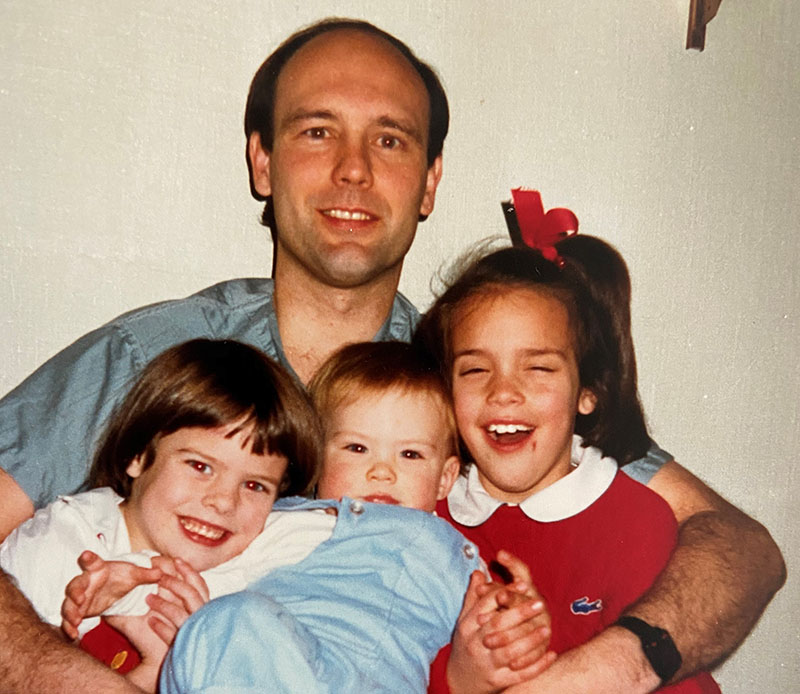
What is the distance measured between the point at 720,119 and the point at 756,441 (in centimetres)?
64

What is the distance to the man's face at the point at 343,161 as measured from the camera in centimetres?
170

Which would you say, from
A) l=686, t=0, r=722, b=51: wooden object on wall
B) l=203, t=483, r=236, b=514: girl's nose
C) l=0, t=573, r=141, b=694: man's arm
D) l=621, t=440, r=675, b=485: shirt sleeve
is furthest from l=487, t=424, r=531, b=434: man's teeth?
l=686, t=0, r=722, b=51: wooden object on wall

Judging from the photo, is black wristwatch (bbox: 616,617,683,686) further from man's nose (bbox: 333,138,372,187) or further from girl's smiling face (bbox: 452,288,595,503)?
man's nose (bbox: 333,138,372,187)

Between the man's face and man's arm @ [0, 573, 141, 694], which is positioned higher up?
the man's face

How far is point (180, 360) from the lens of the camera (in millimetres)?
1611

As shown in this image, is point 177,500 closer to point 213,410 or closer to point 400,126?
point 213,410

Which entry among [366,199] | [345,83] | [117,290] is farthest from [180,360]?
[345,83]

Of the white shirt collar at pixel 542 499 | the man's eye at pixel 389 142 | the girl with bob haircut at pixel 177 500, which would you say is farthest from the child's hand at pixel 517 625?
the man's eye at pixel 389 142

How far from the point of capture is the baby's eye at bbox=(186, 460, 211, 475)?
150cm

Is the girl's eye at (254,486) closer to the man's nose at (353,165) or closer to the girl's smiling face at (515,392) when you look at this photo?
the girl's smiling face at (515,392)

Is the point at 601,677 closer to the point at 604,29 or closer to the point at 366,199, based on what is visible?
the point at 366,199

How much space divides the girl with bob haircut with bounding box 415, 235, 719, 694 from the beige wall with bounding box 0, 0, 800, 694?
170 millimetres

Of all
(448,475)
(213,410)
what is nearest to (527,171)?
(448,475)

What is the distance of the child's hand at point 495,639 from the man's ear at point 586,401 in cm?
35
